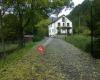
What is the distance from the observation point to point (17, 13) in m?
51.8

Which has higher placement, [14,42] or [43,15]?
[43,15]

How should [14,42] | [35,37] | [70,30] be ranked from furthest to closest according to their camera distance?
[70,30] < [35,37] < [14,42]

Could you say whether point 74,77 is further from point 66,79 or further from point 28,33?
point 28,33

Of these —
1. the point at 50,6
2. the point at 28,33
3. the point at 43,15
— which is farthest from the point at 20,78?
the point at 28,33

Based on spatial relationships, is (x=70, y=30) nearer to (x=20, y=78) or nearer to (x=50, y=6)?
(x=50, y=6)

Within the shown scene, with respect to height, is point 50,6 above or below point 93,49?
above

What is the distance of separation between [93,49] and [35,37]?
2118 inches

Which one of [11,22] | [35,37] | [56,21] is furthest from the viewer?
[56,21]

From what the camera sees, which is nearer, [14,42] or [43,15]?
[43,15]

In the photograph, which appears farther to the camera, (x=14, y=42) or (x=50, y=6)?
(x=14, y=42)

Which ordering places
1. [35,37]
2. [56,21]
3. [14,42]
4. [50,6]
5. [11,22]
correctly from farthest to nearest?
1. [56,21]
2. [35,37]
3. [14,42]
4. [11,22]
5. [50,6]

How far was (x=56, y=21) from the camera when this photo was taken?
14438 cm

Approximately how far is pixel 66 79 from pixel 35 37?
223 feet

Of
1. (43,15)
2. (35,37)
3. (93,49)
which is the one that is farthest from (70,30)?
(93,49)
